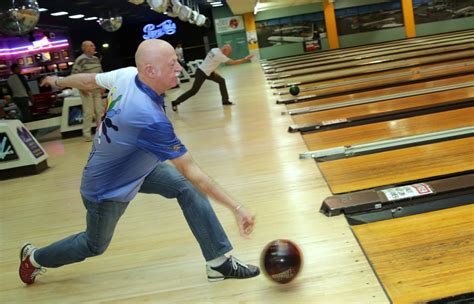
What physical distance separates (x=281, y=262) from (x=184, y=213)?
0.51 m

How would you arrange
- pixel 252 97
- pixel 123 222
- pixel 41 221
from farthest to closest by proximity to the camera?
pixel 252 97
pixel 41 221
pixel 123 222

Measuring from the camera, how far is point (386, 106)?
6.38 m

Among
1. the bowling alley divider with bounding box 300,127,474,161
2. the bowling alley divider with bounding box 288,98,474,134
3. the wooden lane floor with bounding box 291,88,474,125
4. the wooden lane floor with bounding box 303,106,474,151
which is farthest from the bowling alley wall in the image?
the bowling alley divider with bounding box 300,127,474,161

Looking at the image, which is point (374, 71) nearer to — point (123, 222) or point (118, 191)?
point (123, 222)

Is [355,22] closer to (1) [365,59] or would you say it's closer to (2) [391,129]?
(1) [365,59]

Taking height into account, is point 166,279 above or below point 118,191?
below

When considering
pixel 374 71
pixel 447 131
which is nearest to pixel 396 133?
pixel 447 131

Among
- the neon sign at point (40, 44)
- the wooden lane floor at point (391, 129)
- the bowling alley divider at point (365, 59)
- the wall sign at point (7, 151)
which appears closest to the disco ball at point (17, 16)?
the wall sign at point (7, 151)

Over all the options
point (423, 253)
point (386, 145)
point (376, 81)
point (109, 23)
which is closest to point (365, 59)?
Answer: point (376, 81)

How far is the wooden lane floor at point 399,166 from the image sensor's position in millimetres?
3562

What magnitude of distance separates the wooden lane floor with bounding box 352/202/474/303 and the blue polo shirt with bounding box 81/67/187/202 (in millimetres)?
1076

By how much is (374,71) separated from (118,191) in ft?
30.4

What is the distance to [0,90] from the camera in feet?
39.3

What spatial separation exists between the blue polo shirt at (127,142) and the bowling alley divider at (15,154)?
145 inches
